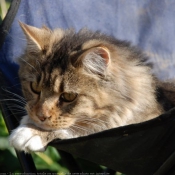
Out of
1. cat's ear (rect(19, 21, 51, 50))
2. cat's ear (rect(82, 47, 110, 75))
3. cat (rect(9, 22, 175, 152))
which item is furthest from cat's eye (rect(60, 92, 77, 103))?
cat's ear (rect(19, 21, 51, 50))

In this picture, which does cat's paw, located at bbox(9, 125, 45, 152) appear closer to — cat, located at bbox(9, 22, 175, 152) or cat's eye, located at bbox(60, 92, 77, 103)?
cat, located at bbox(9, 22, 175, 152)

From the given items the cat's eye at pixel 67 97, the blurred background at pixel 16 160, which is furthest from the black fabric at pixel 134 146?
the blurred background at pixel 16 160

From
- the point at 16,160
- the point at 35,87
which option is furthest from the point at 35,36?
the point at 16,160

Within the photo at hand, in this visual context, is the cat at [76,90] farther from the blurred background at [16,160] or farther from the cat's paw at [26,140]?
the blurred background at [16,160]

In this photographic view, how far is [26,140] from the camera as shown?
1.58 meters

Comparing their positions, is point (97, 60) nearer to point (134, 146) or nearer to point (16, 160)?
point (134, 146)

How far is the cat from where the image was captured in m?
1.60

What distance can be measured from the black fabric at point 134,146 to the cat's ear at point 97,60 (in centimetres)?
29

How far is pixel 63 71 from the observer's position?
5.35 ft

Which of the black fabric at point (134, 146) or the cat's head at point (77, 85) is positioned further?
the cat's head at point (77, 85)

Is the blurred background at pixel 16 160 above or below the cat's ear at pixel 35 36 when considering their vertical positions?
below

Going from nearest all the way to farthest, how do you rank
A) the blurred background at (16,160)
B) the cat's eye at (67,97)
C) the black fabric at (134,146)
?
the black fabric at (134,146) → the cat's eye at (67,97) → the blurred background at (16,160)

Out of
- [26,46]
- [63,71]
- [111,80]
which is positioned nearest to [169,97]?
[111,80]

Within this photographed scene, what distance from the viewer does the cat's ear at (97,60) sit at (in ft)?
4.98
